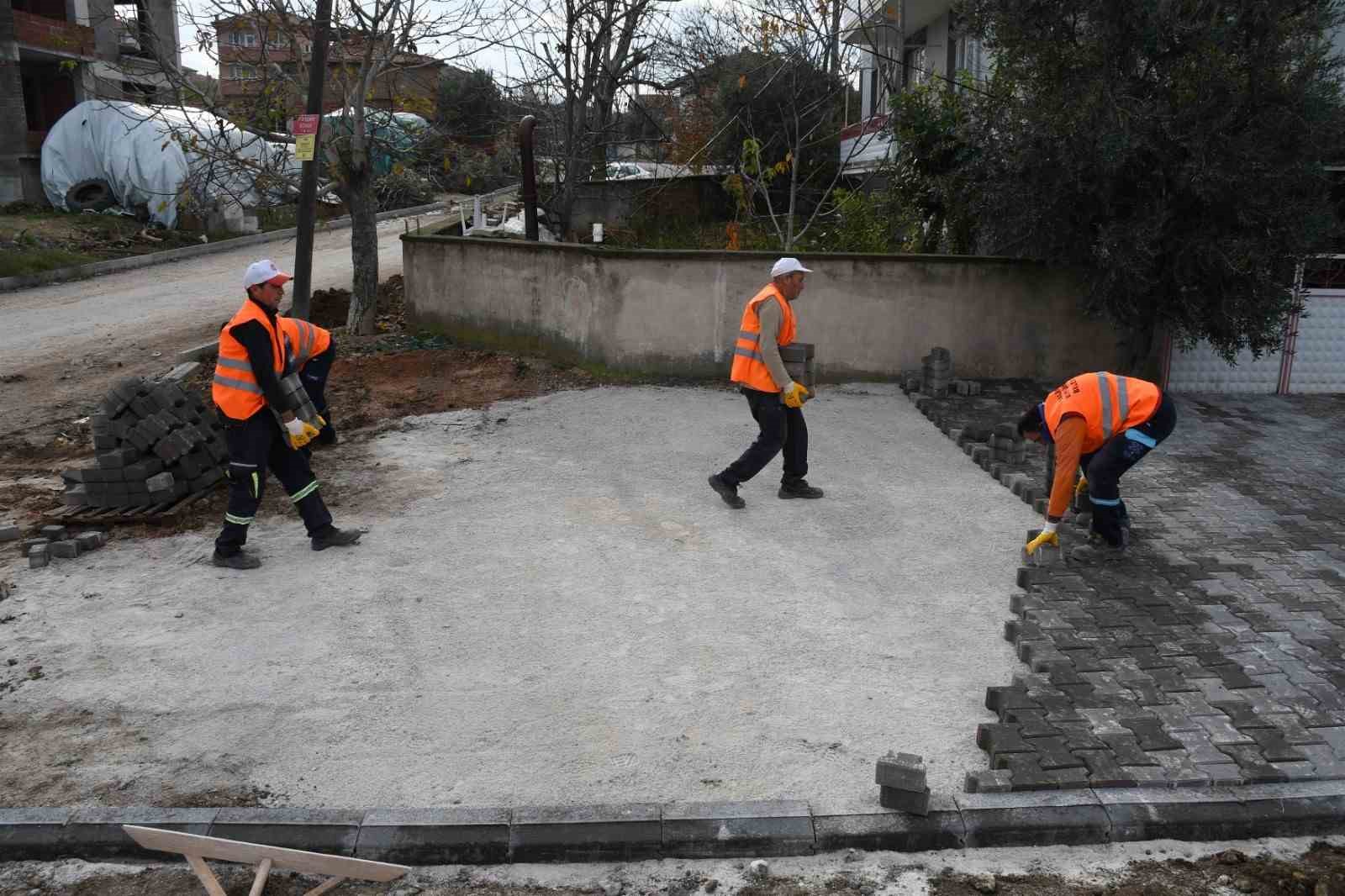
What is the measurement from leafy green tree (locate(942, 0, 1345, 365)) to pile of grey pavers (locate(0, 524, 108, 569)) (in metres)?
8.18

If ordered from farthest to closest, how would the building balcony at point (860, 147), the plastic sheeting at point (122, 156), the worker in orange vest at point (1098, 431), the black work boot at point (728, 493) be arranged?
the plastic sheeting at point (122, 156) → the building balcony at point (860, 147) → the black work boot at point (728, 493) → the worker in orange vest at point (1098, 431)

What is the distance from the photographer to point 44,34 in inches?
979

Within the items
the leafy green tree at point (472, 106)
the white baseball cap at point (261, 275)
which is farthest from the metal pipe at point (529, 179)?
the white baseball cap at point (261, 275)

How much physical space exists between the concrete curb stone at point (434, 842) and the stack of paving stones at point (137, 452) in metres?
4.24

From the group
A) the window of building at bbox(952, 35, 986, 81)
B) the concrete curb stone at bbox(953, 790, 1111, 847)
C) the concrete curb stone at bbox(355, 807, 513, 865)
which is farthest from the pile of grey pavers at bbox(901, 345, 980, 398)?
the concrete curb stone at bbox(355, 807, 513, 865)

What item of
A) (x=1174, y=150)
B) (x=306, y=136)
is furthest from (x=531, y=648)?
(x=1174, y=150)

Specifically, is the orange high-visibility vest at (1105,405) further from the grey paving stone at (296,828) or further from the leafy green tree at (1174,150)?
the grey paving stone at (296,828)

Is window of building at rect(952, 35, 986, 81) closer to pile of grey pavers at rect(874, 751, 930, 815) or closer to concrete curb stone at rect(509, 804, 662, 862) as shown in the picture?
pile of grey pavers at rect(874, 751, 930, 815)

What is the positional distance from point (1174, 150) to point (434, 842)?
8568mm

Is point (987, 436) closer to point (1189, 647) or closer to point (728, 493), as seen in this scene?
point (728, 493)

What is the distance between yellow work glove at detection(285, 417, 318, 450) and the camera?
6281 millimetres

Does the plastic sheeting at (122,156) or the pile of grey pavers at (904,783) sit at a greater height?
the plastic sheeting at (122,156)

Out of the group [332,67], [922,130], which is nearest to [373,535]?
[922,130]

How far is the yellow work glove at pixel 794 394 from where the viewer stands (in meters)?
7.07
